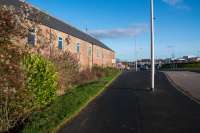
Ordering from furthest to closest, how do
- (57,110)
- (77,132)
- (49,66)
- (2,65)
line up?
(49,66) < (57,110) < (77,132) < (2,65)

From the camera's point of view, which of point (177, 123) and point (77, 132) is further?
point (177, 123)

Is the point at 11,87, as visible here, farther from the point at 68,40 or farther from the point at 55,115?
the point at 68,40

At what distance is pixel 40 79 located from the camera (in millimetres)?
15047

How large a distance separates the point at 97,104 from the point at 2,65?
7690 millimetres

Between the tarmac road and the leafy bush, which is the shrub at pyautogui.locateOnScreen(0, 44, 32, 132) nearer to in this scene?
the tarmac road

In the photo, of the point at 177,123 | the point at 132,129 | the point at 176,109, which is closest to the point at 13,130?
the point at 132,129

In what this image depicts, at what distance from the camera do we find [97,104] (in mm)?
16641

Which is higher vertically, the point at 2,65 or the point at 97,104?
→ the point at 2,65

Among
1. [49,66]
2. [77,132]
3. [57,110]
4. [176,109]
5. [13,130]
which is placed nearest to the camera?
[77,132]

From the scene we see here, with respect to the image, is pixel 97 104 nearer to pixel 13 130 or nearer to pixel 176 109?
pixel 176 109

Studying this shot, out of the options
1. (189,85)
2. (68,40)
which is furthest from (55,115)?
(68,40)

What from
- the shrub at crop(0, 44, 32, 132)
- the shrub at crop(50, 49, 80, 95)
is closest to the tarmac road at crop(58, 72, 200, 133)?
the shrub at crop(0, 44, 32, 132)

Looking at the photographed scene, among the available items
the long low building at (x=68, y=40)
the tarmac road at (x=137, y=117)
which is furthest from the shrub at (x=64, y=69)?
the tarmac road at (x=137, y=117)

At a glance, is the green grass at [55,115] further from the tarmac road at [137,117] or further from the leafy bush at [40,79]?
the leafy bush at [40,79]
